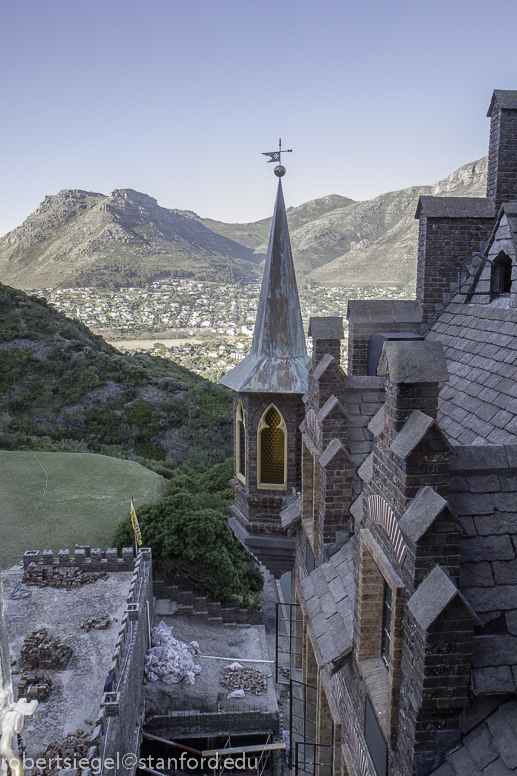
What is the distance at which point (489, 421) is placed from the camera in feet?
19.3

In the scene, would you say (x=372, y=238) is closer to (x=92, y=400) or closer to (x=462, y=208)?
(x=92, y=400)

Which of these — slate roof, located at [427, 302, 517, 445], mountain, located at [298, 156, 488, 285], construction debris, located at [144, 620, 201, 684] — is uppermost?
mountain, located at [298, 156, 488, 285]

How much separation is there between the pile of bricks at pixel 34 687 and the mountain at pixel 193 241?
40.2m

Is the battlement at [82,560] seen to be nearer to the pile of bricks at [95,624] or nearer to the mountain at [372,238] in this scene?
the pile of bricks at [95,624]

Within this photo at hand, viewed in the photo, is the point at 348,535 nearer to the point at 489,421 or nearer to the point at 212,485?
the point at 489,421

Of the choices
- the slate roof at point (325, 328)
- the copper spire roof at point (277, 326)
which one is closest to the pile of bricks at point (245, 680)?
the copper spire roof at point (277, 326)

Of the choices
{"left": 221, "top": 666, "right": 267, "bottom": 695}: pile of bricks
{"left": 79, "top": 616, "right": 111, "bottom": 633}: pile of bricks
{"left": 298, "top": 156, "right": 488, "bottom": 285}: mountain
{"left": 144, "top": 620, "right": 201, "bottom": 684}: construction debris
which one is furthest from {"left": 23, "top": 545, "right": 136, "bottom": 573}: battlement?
{"left": 298, "top": 156, "right": 488, "bottom": 285}: mountain

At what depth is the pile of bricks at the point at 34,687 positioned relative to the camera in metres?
→ 11.8

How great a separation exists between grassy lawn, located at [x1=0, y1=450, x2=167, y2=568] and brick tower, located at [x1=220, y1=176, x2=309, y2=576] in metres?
12.0

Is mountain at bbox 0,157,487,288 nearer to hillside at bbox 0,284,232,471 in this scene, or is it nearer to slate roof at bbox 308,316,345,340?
hillside at bbox 0,284,232,471

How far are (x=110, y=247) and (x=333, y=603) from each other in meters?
78.8

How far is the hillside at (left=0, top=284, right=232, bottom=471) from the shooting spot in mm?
37812

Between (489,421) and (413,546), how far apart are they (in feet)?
9.80

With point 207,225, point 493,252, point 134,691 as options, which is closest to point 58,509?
point 134,691
